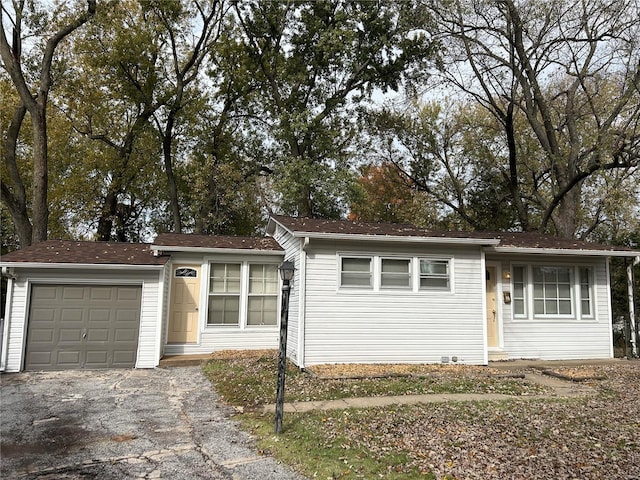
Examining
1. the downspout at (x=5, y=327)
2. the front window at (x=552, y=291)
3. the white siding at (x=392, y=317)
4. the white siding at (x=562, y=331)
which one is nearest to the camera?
the downspout at (x=5, y=327)

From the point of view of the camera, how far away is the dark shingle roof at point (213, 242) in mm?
11203

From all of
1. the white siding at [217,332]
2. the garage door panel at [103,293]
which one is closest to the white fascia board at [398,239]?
the white siding at [217,332]

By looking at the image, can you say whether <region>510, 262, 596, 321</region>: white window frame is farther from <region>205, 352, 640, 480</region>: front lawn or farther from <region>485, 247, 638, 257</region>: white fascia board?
<region>205, 352, 640, 480</region>: front lawn

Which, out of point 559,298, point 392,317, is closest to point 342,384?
point 392,317

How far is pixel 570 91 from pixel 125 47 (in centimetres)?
1863

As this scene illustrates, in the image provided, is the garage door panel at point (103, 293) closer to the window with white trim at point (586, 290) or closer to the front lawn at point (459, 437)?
the front lawn at point (459, 437)

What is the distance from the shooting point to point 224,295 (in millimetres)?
11523

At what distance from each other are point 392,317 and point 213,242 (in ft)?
16.3

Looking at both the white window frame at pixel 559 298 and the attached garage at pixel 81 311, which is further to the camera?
the white window frame at pixel 559 298

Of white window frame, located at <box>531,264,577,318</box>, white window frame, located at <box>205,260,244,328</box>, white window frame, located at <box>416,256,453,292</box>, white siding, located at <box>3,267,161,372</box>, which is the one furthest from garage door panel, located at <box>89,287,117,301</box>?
white window frame, located at <box>531,264,577,318</box>

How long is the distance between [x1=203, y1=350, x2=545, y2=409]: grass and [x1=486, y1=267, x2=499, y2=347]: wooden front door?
4.77ft

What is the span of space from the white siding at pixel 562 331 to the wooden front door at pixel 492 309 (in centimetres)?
22

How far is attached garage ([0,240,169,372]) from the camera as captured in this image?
31.4ft

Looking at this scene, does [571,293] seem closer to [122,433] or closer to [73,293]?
[122,433]
